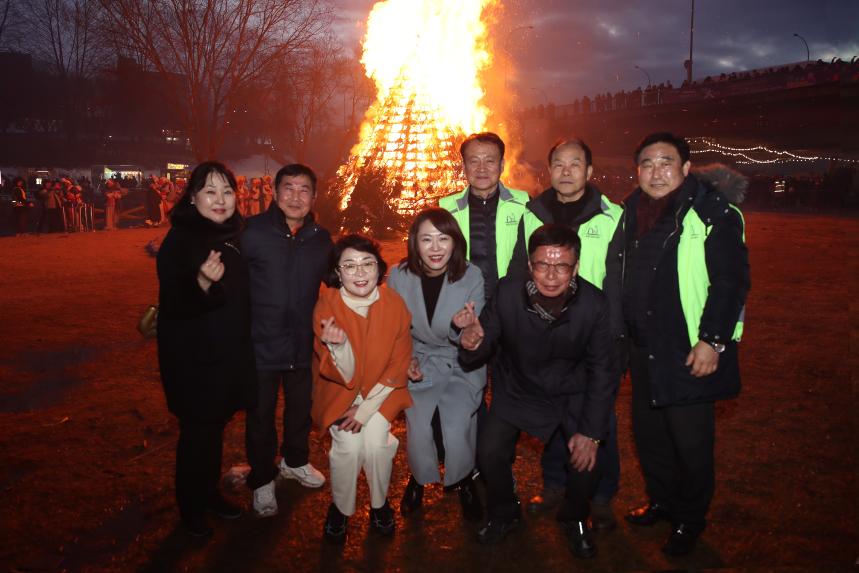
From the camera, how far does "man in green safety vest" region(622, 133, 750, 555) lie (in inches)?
122

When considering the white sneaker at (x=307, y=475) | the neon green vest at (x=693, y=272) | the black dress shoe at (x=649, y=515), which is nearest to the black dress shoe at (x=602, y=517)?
the black dress shoe at (x=649, y=515)

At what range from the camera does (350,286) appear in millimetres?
3531

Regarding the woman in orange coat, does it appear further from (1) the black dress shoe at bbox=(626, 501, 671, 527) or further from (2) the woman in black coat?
(1) the black dress shoe at bbox=(626, 501, 671, 527)

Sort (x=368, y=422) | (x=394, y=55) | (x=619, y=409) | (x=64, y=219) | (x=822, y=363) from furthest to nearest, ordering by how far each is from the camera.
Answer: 1. (x=64, y=219)
2. (x=394, y=55)
3. (x=822, y=363)
4. (x=619, y=409)
5. (x=368, y=422)

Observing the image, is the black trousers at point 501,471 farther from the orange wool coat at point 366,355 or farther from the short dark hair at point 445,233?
the short dark hair at point 445,233

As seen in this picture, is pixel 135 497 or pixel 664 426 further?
pixel 135 497

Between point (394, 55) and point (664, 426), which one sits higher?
point (394, 55)

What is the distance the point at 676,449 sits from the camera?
3324 millimetres

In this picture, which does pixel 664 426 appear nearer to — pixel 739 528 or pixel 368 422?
pixel 739 528

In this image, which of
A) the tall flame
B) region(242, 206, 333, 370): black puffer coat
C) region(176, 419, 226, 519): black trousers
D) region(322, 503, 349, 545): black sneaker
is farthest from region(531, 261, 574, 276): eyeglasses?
the tall flame

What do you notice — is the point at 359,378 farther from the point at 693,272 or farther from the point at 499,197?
the point at 693,272

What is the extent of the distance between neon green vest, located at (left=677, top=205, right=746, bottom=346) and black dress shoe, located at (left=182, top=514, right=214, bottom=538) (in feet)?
10.0

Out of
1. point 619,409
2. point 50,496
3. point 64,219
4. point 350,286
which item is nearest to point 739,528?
point 619,409

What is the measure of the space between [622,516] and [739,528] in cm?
69
